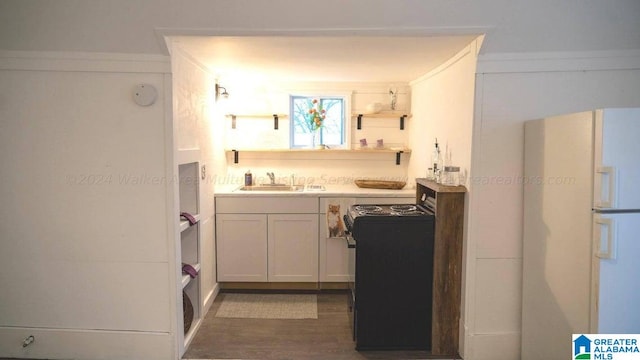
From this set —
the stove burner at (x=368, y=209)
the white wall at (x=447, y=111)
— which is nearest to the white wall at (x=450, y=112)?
the white wall at (x=447, y=111)

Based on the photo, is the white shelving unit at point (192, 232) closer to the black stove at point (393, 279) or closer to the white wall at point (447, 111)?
the black stove at point (393, 279)

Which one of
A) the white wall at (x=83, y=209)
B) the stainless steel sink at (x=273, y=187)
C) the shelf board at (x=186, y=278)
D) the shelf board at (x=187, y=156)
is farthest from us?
the stainless steel sink at (x=273, y=187)

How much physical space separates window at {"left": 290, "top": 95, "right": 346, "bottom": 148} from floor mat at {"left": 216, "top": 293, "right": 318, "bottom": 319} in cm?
149

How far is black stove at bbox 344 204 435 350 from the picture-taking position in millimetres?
2387

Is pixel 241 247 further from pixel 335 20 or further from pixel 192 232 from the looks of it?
pixel 335 20

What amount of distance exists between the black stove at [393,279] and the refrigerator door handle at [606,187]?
3.07 feet

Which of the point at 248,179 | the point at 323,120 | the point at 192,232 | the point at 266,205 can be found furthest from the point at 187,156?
the point at 323,120

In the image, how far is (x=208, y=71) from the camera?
118 inches

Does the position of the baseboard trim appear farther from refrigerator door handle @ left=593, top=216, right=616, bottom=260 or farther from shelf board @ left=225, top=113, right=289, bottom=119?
refrigerator door handle @ left=593, top=216, right=616, bottom=260

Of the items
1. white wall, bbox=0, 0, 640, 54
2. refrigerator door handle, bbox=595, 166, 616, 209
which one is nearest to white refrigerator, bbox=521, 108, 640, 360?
refrigerator door handle, bbox=595, 166, 616, 209

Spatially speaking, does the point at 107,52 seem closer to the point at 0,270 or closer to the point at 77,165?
the point at 77,165

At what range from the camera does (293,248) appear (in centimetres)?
329

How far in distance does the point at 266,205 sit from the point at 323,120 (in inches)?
43.8

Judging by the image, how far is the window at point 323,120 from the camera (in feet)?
12.5
